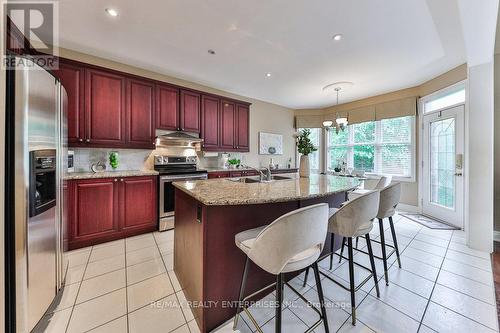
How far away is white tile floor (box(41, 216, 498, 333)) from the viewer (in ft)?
4.69

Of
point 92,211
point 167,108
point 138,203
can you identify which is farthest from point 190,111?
point 92,211

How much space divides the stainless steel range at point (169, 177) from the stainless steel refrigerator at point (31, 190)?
1.58 m

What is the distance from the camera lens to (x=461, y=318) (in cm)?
149

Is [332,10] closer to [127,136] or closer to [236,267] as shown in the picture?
[236,267]

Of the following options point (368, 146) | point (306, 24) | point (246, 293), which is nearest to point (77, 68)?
point (306, 24)

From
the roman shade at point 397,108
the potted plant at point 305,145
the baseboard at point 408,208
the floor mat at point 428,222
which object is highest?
the roman shade at point 397,108

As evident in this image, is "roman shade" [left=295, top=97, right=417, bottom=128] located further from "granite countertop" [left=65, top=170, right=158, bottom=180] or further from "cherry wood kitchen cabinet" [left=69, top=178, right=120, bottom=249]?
"cherry wood kitchen cabinet" [left=69, top=178, right=120, bottom=249]

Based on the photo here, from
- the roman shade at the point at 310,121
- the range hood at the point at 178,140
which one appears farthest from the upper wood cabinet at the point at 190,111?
the roman shade at the point at 310,121

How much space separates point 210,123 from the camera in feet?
13.2

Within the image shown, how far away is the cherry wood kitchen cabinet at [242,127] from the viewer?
4516 mm

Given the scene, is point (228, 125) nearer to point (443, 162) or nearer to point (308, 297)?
point (308, 297)

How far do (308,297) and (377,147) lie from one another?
439cm

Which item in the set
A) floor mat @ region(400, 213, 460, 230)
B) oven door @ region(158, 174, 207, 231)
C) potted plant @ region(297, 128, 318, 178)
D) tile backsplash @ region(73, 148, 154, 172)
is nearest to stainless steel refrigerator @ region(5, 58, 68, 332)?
oven door @ region(158, 174, 207, 231)

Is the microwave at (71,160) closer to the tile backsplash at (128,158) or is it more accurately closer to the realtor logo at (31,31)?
the tile backsplash at (128,158)
